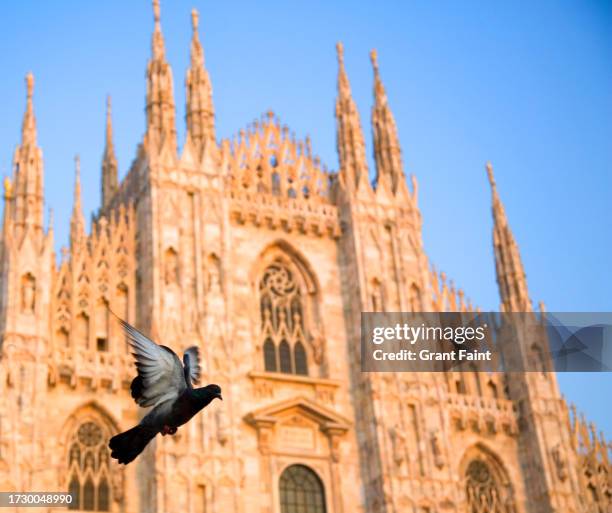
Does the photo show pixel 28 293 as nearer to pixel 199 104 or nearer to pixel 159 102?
pixel 159 102

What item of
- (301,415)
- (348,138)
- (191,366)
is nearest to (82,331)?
(301,415)

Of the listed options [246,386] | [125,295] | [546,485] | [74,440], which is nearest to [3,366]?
[74,440]

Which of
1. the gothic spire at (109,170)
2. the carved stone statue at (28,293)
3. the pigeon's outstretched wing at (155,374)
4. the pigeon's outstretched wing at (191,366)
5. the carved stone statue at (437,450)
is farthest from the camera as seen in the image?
the gothic spire at (109,170)

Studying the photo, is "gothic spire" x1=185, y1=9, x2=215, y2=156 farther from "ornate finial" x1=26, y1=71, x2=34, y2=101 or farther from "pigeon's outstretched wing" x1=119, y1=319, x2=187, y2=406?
"pigeon's outstretched wing" x1=119, y1=319, x2=187, y2=406

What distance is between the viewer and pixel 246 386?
27.3 meters

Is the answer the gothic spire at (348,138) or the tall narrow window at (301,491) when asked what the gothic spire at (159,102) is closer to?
the gothic spire at (348,138)

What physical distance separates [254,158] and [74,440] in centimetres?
988

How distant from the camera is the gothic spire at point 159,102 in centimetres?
2911

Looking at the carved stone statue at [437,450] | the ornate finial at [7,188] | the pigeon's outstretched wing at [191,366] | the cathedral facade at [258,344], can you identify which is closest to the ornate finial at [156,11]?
the cathedral facade at [258,344]

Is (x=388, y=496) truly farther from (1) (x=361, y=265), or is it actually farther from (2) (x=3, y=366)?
(2) (x=3, y=366)

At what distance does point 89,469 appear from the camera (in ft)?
81.8

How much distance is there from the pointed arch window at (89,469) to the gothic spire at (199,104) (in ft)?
27.2

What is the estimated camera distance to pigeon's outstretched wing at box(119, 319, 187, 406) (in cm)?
1072

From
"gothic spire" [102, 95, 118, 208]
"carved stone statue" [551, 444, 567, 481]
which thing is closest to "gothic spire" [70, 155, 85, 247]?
"gothic spire" [102, 95, 118, 208]
